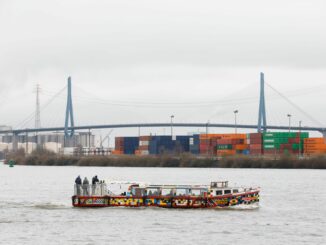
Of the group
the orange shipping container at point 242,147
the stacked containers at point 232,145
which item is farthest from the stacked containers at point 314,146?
the stacked containers at point 232,145

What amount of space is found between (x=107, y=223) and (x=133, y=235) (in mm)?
4145

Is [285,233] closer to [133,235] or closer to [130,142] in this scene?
[133,235]

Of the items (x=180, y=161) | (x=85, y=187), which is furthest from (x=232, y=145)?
(x=85, y=187)

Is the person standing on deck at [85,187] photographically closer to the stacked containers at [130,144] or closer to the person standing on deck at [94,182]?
the person standing on deck at [94,182]

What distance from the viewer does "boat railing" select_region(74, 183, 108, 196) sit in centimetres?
4984

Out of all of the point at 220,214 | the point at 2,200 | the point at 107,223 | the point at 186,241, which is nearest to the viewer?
the point at 186,241

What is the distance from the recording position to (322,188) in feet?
239

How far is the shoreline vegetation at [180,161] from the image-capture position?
13051 cm

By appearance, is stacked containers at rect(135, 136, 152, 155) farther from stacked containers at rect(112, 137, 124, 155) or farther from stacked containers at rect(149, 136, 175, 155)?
stacked containers at rect(112, 137, 124, 155)

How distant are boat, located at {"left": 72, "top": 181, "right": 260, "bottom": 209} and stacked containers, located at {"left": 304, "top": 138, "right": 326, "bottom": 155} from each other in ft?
330

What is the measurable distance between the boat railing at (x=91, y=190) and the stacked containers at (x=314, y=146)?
102m

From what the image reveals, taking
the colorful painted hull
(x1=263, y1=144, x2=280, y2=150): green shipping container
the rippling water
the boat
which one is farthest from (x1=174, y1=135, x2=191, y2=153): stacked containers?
the colorful painted hull

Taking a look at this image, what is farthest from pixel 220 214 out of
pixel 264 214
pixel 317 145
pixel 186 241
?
pixel 317 145

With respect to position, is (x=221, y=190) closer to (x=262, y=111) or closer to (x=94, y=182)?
(x=94, y=182)
